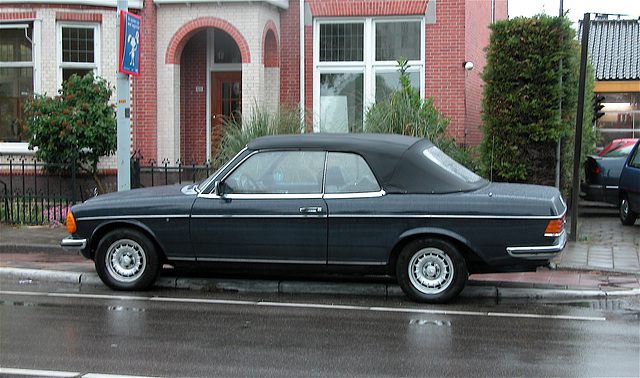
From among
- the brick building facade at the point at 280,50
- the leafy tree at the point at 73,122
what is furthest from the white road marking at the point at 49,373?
the brick building facade at the point at 280,50

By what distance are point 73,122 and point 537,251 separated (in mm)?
10292

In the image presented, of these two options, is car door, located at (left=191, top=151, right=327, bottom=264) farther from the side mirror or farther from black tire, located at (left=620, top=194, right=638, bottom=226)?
black tire, located at (left=620, top=194, right=638, bottom=226)

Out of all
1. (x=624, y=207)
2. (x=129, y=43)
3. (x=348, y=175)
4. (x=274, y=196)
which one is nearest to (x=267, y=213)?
(x=274, y=196)

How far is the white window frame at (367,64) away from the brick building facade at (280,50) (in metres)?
0.02

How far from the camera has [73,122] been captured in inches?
578

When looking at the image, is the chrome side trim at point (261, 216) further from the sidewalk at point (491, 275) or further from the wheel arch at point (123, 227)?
the sidewalk at point (491, 275)

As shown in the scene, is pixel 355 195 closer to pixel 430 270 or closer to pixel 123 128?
pixel 430 270

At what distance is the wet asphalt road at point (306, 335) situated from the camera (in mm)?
5477

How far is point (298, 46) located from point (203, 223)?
957 cm

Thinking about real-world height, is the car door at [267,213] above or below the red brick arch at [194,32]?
below

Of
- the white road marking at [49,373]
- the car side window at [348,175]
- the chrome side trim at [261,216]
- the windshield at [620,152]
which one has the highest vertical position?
the windshield at [620,152]

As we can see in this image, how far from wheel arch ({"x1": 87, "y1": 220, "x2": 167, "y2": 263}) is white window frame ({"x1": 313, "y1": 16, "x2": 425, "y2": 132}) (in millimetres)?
8359

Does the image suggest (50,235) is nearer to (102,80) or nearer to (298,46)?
(102,80)

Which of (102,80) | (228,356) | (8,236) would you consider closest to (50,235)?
(8,236)
